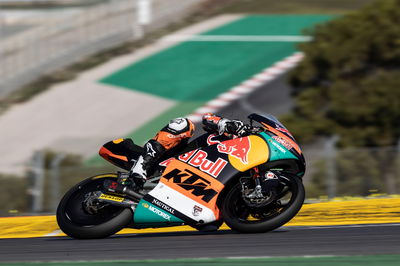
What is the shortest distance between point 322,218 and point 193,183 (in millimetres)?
2012

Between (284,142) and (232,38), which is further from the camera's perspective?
(232,38)

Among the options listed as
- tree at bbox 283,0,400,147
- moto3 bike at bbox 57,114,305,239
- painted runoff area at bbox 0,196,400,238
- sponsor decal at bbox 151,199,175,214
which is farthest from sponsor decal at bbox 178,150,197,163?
tree at bbox 283,0,400,147

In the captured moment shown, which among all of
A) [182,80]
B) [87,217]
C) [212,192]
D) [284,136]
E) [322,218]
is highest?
[284,136]

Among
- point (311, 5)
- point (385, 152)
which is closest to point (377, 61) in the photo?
point (385, 152)

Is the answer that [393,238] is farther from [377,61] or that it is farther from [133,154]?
[377,61]

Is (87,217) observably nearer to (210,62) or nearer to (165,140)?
(165,140)

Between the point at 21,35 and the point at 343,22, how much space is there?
493 inches

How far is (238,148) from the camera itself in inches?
340

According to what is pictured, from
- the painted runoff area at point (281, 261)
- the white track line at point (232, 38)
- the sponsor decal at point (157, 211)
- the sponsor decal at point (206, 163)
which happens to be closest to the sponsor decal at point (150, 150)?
the sponsor decal at point (206, 163)

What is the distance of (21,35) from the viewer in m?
28.9

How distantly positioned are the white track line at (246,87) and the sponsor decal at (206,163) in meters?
13.9

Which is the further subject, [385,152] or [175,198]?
[385,152]

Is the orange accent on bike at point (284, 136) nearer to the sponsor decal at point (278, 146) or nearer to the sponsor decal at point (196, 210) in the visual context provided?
the sponsor decal at point (278, 146)

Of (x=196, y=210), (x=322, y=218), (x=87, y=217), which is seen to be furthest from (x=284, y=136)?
(x=87, y=217)
